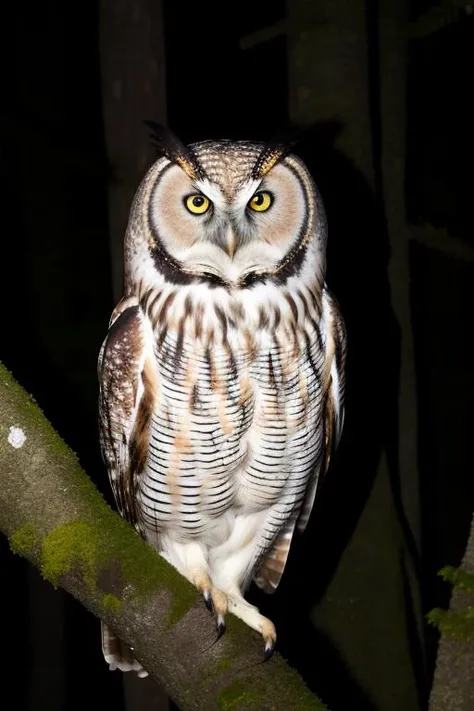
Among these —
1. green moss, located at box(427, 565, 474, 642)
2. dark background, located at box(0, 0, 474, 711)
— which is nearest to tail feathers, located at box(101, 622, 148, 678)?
dark background, located at box(0, 0, 474, 711)

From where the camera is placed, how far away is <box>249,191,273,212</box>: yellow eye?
1.42 meters

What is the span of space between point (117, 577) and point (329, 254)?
1.13m

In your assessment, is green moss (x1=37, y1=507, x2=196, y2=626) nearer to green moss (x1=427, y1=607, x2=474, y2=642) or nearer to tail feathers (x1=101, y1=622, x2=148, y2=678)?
green moss (x1=427, y1=607, x2=474, y2=642)

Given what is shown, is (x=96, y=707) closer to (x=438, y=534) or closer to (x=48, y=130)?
(x=438, y=534)

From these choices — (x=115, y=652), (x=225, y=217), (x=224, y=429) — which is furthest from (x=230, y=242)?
(x=115, y=652)

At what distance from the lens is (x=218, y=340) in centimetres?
142

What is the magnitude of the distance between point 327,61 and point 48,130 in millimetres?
971

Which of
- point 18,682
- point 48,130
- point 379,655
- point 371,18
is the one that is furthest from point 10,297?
point 379,655

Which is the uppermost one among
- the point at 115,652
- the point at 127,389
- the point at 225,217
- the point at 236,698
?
the point at 225,217

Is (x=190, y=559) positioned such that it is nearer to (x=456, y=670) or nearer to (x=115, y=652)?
(x=115, y=652)

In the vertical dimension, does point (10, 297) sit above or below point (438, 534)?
above

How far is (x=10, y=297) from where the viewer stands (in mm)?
2623

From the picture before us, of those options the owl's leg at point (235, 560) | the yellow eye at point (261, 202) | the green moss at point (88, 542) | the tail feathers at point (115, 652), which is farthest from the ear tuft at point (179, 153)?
the tail feathers at point (115, 652)

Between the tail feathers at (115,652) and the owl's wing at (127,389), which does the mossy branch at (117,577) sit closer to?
the owl's wing at (127,389)
